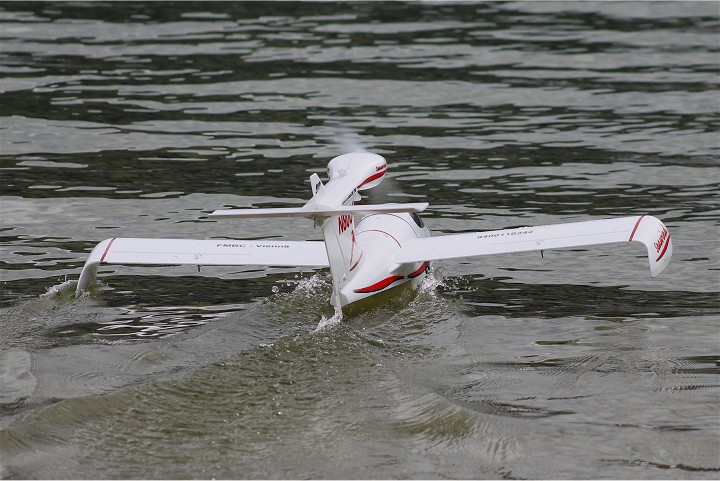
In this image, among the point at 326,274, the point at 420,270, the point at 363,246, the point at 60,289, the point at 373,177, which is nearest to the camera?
the point at 373,177

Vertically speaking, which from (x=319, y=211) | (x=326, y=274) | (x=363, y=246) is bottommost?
(x=326, y=274)

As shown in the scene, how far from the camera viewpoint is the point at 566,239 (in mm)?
15344

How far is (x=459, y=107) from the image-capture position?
30000 millimetres

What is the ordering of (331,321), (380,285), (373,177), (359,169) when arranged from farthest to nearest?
(380,285)
(373,177)
(359,169)
(331,321)

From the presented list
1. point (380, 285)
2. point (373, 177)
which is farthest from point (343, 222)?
point (380, 285)

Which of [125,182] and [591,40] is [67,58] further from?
[591,40]

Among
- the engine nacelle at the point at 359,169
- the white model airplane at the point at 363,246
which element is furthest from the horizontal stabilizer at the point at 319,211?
the engine nacelle at the point at 359,169

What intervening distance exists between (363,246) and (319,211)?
2.99 metres

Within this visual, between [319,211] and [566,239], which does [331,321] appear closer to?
[319,211]

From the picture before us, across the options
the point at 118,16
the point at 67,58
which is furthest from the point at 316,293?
the point at 118,16

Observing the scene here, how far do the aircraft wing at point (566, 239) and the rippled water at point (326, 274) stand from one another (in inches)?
35.6

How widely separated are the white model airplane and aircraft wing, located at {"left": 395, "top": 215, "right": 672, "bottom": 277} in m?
0.01

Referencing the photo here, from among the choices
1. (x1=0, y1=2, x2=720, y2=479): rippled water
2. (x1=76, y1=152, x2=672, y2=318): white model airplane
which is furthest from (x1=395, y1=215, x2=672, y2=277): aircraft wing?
(x1=0, y1=2, x2=720, y2=479): rippled water

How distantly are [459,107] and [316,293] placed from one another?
14704 mm
